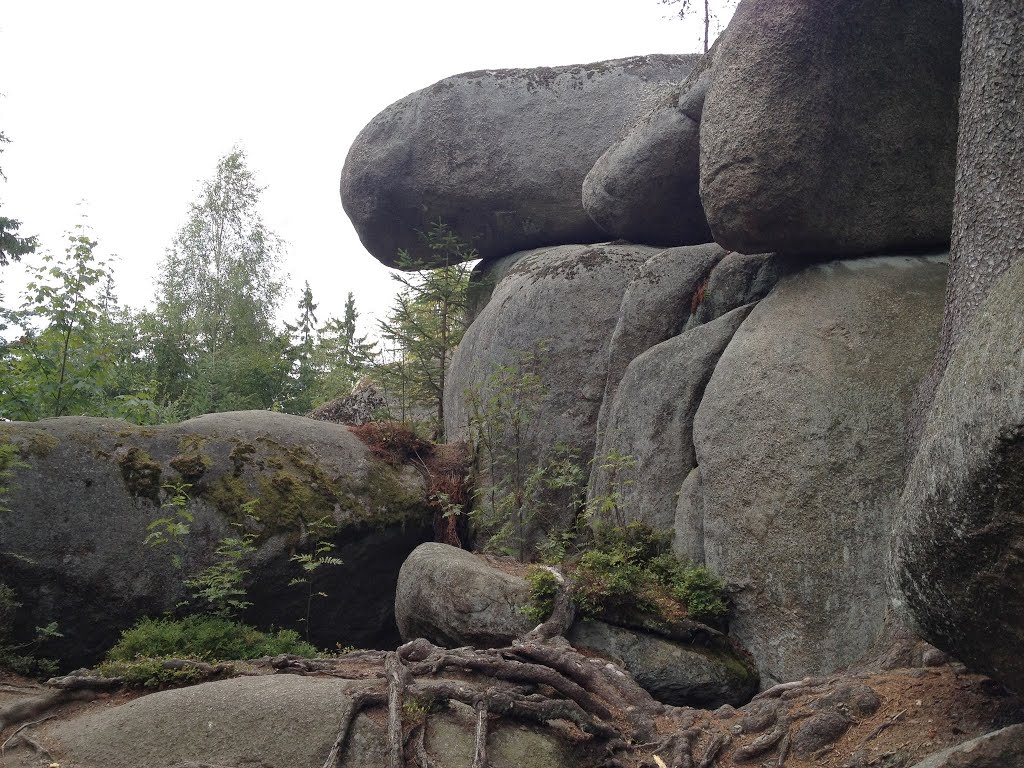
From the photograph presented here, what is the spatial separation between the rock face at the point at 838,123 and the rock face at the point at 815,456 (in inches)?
22.7

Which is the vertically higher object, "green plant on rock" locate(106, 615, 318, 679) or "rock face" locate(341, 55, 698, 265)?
"rock face" locate(341, 55, 698, 265)

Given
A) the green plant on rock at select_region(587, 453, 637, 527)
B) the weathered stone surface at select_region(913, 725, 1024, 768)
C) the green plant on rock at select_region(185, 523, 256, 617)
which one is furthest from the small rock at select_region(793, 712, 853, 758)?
the green plant on rock at select_region(185, 523, 256, 617)

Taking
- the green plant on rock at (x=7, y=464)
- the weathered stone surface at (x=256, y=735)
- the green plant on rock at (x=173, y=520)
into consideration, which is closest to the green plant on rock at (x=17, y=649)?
the green plant on rock at (x=7, y=464)

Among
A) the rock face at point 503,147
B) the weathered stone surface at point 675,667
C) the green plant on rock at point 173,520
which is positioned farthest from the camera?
the rock face at point 503,147

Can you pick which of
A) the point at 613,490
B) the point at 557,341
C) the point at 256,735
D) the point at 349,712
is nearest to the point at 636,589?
the point at 613,490

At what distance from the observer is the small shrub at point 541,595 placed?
796 centimetres

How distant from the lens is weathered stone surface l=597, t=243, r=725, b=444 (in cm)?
1089

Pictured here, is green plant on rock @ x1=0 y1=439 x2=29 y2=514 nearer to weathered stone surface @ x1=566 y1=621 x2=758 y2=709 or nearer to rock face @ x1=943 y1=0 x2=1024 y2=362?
weathered stone surface @ x1=566 y1=621 x2=758 y2=709

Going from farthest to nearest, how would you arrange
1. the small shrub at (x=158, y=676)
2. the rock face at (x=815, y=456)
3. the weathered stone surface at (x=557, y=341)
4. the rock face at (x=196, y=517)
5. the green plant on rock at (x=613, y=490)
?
the weathered stone surface at (x=557, y=341)
the green plant on rock at (x=613, y=490)
the rock face at (x=196, y=517)
the rock face at (x=815, y=456)
the small shrub at (x=158, y=676)

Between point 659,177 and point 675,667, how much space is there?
6206mm

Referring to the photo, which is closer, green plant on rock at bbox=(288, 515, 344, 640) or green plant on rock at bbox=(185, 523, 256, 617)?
green plant on rock at bbox=(185, 523, 256, 617)

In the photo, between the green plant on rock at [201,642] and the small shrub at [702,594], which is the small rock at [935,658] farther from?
the green plant on rock at [201,642]

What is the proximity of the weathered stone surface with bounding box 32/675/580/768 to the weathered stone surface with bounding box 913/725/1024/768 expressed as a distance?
2.39 m

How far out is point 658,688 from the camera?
784 cm
